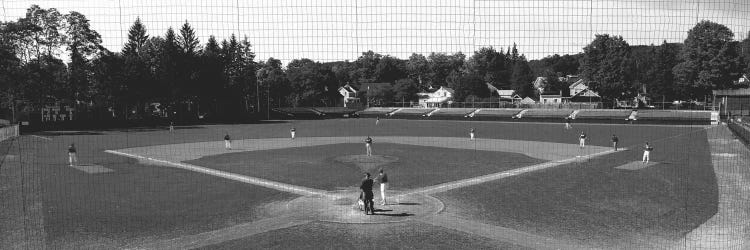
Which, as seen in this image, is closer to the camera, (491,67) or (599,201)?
(599,201)

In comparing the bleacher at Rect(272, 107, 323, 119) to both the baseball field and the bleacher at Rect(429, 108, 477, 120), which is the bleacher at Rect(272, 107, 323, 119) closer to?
the bleacher at Rect(429, 108, 477, 120)

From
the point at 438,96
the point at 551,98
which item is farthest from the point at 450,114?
the point at 438,96

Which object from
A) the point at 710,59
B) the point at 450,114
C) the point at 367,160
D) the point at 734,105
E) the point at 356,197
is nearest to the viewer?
the point at 356,197

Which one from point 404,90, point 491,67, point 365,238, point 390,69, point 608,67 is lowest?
point 365,238

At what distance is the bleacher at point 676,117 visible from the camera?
174 ft

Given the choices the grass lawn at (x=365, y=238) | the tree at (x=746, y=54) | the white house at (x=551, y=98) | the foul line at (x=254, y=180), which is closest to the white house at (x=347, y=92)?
the white house at (x=551, y=98)

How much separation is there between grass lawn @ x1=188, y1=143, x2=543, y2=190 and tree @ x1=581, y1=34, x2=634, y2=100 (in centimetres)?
5028

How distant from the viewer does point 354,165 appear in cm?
2548

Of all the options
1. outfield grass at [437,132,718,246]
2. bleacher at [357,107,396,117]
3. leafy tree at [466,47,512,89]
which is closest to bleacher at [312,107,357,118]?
bleacher at [357,107,396,117]

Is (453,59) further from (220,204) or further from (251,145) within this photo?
(220,204)

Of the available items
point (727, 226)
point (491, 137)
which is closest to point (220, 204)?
point (727, 226)

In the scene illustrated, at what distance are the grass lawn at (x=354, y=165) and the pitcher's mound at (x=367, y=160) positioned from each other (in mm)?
324

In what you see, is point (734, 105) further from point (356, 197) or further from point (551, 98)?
point (356, 197)

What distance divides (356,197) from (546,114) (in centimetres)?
5351
